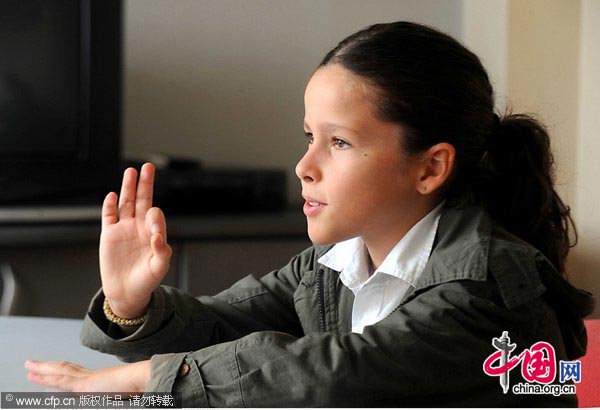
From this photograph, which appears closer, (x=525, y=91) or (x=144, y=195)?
(x=144, y=195)

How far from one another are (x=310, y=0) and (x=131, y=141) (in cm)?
68

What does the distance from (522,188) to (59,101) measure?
5.00ft

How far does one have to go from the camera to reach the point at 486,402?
0.88 metres

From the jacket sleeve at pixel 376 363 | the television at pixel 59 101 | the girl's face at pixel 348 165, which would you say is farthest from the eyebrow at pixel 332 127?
the television at pixel 59 101

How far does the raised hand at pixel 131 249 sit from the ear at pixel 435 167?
0.28 metres

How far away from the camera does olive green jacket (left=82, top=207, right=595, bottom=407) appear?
84 cm

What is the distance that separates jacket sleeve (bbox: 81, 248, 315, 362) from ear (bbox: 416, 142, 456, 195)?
20cm

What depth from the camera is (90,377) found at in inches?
38.0

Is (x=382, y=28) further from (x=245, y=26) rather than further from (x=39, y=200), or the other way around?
(x=245, y=26)

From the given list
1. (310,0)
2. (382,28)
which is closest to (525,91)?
(310,0)

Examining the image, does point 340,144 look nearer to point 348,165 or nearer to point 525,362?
point 348,165

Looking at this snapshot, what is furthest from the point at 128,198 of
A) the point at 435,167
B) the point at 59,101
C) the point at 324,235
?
the point at 59,101

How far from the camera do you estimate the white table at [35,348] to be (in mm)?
1018

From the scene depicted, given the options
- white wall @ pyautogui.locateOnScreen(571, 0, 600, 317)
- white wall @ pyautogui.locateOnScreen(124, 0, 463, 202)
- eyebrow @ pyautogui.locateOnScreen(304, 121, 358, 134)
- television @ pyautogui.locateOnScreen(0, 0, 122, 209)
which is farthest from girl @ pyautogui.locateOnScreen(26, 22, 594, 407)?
white wall @ pyautogui.locateOnScreen(124, 0, 463, 202)
